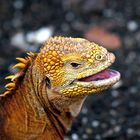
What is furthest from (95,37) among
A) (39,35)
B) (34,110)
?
(34,110)

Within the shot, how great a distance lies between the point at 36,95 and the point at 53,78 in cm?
21

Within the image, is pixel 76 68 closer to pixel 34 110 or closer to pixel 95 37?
pixel 34 110

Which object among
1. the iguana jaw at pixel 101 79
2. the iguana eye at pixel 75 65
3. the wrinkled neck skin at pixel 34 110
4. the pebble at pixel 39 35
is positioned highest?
the pebble at pixel 39 35

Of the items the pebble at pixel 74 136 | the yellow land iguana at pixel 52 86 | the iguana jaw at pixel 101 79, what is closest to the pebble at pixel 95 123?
the pebble at pixel 74 136

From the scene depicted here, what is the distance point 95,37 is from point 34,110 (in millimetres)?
2949

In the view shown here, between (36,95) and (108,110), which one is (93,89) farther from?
(108,110)

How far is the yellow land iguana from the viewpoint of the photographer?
3.80 meters

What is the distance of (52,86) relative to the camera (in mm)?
3852

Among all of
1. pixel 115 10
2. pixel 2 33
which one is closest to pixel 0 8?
pixel 2 33

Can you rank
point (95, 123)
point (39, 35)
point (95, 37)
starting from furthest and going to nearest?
point (39, 35) → point (95, 37) → point (95, 123)

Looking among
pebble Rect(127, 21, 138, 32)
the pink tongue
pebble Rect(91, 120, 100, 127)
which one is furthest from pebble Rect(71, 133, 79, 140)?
pebble Rect(127, 21, 138, 32)

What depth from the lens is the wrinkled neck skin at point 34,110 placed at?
392 centimetres

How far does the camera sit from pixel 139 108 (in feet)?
19.1

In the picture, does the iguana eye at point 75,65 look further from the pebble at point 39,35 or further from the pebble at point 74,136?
the pebble at point 39,35
